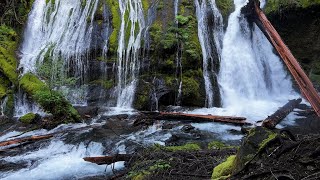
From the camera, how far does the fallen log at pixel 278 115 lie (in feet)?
30.6

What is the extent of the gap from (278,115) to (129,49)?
7.08 metres

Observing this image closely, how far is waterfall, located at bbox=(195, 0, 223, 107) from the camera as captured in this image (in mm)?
13980

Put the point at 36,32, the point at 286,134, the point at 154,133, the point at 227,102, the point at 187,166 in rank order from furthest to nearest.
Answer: the point at 36,32, the point at 227,102, the point at 154,133, the point at 187,166, the point at 286,134

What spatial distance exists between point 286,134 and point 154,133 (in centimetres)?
596

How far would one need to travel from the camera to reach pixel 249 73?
14797mm

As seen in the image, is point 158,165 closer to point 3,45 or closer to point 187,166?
point 187,166

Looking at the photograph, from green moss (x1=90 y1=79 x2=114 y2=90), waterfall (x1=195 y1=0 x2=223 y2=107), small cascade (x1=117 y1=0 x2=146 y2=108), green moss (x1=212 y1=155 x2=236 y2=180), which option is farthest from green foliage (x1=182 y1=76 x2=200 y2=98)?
green moss (x1=212 y1=155 x2=236 y2=180)

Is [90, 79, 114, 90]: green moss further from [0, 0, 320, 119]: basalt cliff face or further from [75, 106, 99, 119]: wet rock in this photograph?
[75, 106, 99, 119]: wet rock

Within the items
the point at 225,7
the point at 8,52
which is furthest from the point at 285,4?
the point at 8,52

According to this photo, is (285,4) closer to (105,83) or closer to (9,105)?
(105,83)

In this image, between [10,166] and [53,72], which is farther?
[53,72]

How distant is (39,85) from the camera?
13258mm

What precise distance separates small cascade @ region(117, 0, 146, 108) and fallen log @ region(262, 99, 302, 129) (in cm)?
576

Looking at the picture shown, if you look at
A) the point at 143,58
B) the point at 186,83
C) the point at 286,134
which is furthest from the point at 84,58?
the point at 286,134
